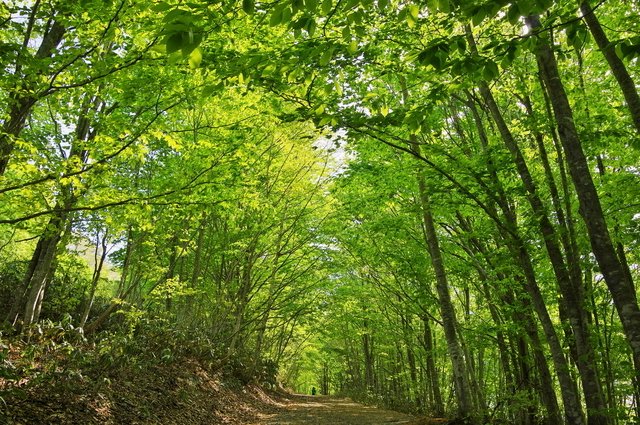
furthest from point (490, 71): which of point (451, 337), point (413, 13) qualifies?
point (451, 337)

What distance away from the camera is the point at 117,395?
5945 millimetres

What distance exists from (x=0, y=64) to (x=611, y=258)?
573 centimetres

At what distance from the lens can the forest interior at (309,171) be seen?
10.7 feet

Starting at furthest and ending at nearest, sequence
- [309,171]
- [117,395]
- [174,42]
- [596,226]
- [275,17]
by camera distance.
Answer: [309,171], [117,395], [596,226], [275,17], [174,42]

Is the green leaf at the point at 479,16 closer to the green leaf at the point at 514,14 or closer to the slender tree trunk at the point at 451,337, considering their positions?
the green leaf at the point at 514,14

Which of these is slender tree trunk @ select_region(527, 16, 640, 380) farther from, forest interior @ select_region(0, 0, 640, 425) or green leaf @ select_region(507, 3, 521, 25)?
green leaf @ select_region(507, 3, 521, 25)

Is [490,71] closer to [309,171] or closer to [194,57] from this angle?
[194,57]

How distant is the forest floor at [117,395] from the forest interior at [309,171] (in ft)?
0.17

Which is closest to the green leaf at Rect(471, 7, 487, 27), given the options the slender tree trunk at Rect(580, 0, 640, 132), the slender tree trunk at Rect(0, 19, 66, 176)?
the slender tree trunk at Rect(580, 0, 640, 132)

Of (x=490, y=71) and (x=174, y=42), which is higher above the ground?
(x=490, y=71)

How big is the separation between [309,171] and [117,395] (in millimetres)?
8368

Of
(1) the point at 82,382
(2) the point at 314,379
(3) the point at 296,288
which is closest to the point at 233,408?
(1) the point at 82,382

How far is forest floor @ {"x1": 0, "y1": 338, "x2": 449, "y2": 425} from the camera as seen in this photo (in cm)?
441

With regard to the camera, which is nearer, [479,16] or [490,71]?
[479,16]
